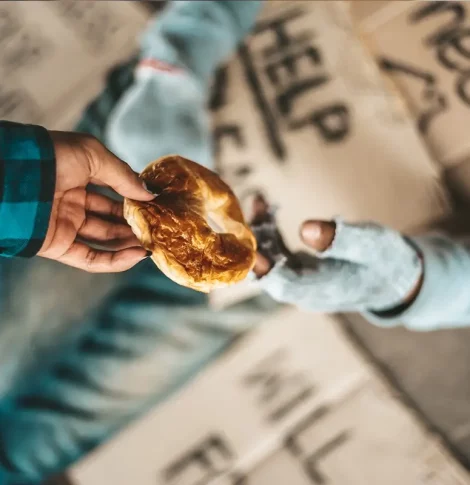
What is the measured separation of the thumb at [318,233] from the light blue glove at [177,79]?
235 mm

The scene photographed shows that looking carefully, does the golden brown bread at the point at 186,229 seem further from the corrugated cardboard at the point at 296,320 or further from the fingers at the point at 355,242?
the corrugated cardboard at the point at 296,320

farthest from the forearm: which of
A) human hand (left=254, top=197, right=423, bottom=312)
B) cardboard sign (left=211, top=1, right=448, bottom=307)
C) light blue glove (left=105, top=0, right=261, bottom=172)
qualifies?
light blue glove (left=105, top=0, right=261, bottom=172)

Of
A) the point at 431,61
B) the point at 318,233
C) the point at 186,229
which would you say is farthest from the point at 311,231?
the point at 431,61

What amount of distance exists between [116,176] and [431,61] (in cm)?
38

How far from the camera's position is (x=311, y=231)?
1.18 ft

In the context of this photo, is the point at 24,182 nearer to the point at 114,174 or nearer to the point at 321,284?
the point at 114,174

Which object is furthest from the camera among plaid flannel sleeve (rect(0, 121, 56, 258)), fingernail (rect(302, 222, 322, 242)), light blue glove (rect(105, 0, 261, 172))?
light blue glove (rect(105, 0, 261, 172))

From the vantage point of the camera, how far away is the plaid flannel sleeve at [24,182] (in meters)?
0.23

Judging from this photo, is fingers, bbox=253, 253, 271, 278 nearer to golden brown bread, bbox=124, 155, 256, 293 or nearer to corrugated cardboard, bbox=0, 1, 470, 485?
golden brown bread, bbox=124, 155, 256, 293

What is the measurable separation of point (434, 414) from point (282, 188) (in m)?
0.32

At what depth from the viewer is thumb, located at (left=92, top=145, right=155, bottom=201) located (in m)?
0.26

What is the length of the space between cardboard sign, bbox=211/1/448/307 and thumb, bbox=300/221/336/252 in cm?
18

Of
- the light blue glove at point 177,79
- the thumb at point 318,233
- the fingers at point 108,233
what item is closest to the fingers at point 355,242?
the thumb at point 318,233

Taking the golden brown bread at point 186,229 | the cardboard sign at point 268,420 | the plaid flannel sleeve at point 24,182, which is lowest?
the cardboard sign at point 268,420
